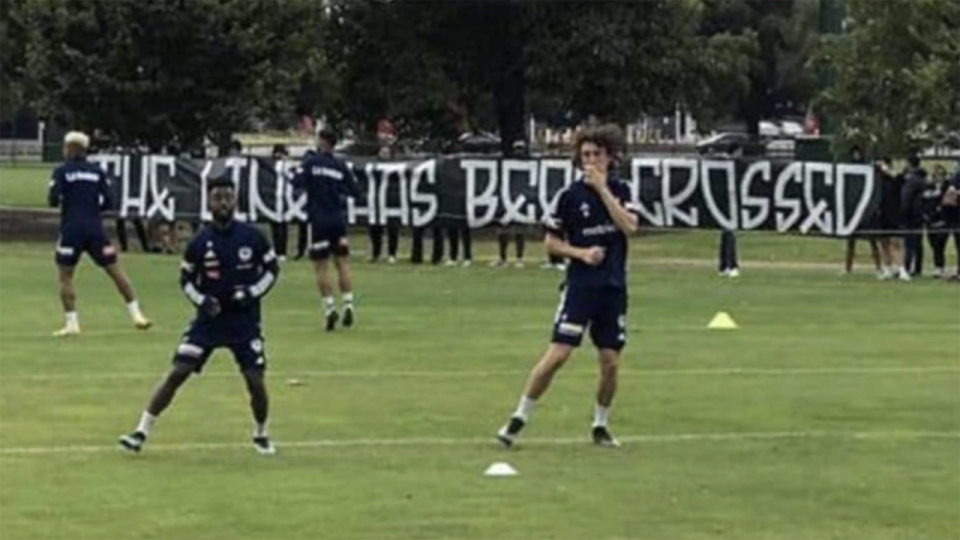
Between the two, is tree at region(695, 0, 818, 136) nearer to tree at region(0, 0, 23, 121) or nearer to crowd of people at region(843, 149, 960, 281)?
tree at region(0, 0, 23, 121)

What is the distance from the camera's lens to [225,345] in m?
13.9

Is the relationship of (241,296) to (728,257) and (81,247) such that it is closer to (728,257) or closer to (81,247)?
(81,247)

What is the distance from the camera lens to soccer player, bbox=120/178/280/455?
13797 mm

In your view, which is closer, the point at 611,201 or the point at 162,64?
the point at 611,201

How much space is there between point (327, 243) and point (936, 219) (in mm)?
13116

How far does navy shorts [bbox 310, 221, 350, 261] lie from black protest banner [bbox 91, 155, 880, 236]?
33.1 ft

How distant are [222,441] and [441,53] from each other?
3725cm

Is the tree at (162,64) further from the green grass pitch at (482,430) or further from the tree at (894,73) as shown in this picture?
the green grass pitch at (482,430)

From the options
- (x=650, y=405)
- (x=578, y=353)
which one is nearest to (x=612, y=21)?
(x=578, y=353)

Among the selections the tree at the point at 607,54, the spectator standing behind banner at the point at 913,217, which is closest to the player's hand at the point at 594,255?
the spectator standing behind banner at the point at 913,217

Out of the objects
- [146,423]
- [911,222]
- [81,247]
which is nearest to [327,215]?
[81,247]

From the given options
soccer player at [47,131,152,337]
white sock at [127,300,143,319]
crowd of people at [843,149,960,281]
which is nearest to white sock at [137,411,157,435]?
soccer player at [47,131,152,337]

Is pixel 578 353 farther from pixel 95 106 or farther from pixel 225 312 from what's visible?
pixel 95 106

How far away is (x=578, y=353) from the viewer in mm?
21344
